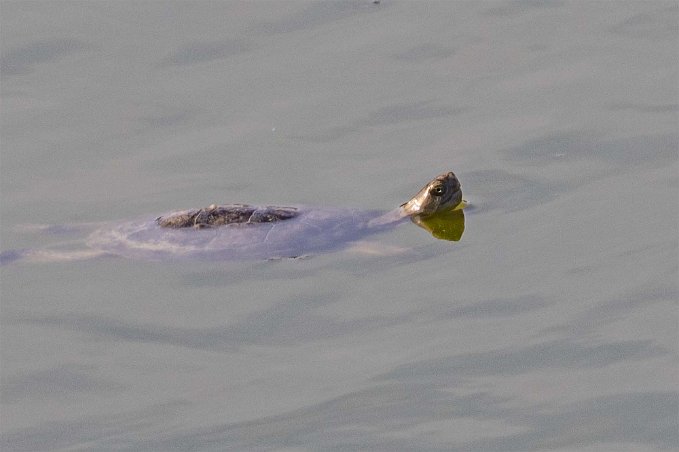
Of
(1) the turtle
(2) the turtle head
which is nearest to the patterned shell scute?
(1) the turtle

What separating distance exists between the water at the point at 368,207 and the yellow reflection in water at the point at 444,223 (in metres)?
0.14

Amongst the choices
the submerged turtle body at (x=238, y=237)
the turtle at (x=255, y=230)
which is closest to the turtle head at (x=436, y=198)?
the turtle at (x=255, y=230)

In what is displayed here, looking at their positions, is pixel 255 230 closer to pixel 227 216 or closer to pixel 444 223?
pixel 227 216

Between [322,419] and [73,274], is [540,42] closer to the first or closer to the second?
[73,274]

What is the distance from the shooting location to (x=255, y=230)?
27.0 feet

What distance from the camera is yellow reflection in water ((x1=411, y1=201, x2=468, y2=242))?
27.6ft

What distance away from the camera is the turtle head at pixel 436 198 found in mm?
8461

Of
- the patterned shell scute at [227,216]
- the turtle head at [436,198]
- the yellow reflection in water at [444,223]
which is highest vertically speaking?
the patterned shell scute at [227,216]

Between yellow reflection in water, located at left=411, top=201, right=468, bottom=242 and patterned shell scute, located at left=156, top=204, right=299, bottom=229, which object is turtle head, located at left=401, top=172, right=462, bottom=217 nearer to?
yellow reflection in water, located at left=411, top=201, right=468, bottom=242

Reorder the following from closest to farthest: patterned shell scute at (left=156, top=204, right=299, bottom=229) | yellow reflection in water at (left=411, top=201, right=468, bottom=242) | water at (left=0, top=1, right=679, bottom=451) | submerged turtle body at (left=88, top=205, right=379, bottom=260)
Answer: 1. water at (left=0, top=1, right=679, bottom=451)
2. submerged turtle body at (left=88, top=205, right=379, bottom=260)
3. patterned shell scute at (left=156, top=204, right=299, bottom=229)
4. yellow reflection in water at (left=411, top=201, right=468, bottom=242)

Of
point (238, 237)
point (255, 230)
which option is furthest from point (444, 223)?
point (238, 237)

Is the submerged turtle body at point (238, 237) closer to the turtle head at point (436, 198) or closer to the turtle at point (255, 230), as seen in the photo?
the turtle at point (255, 230)

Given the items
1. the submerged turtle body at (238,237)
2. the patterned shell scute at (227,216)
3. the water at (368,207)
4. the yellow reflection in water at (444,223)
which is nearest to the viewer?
the water at (368,207)

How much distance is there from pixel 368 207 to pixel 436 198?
496mm
